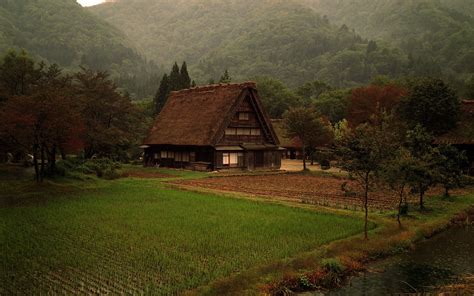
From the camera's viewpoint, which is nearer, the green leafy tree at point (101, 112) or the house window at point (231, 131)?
the green leafy tree at point (101, 112)

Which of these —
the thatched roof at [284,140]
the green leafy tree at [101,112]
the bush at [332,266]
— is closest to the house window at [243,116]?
the green leafy tree at [101,112]

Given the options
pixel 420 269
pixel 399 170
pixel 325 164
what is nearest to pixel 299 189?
pixel 399 170

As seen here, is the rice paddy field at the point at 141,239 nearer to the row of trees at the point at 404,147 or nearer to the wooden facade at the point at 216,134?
the row of trees at the point at 404,147

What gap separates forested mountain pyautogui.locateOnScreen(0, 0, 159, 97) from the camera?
480 feet

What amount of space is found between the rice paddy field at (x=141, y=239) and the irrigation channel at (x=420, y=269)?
7.08ft

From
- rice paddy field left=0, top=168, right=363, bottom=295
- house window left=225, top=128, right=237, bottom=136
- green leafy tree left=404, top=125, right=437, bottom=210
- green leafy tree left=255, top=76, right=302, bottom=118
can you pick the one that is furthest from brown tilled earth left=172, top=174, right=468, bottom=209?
green leafy tree left=255, top=76, right=302, bottom=118

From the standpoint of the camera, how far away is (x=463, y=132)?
116 feet

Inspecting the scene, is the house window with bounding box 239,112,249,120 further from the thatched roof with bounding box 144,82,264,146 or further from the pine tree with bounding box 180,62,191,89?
the pine tree with bounding box 180,62,191,89

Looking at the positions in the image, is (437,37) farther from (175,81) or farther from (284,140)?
(175,81)

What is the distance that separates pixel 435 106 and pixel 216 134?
20179 millimetres

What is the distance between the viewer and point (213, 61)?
171 m

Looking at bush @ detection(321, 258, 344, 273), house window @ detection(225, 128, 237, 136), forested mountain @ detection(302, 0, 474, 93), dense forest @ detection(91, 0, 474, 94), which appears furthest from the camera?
dense forest @ detection(91, 0, 474, 94)

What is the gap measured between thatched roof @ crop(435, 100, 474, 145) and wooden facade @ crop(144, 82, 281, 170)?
1709cm

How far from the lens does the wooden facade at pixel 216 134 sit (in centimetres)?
4062
